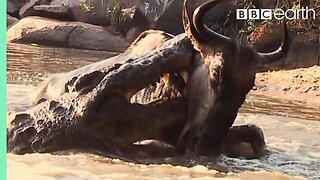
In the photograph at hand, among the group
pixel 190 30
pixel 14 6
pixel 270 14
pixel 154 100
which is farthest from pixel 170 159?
pixel 14 6

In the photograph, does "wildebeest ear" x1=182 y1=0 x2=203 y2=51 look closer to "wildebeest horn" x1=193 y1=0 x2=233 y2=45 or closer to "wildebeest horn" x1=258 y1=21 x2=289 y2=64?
"wildebeest horn" x1=193 y1=0 x2=233 y2=45

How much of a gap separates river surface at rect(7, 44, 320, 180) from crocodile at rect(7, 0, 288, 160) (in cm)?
2

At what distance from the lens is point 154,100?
4.47ft

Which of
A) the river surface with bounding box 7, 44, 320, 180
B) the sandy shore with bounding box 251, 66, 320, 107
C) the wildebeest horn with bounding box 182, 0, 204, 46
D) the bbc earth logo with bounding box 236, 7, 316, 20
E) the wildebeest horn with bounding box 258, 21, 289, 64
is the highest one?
the bbc earth logo with bounding box 236, 7, 316, 20

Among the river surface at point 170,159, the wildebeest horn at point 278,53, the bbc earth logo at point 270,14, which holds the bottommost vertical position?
the river surface at point 170,159

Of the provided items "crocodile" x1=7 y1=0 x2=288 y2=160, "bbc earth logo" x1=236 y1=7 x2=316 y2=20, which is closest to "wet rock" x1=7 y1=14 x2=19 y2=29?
"crocodile" x1=7 y1=0 x2=288 y2=160

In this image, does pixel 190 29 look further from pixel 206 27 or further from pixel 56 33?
pixel 56 33

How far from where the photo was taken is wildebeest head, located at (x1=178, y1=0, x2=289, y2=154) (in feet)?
4.42

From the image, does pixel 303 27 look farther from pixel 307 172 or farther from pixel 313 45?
pixel 307 172

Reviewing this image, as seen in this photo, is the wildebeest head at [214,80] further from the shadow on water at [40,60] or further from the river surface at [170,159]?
the shadow on water at [40,60]

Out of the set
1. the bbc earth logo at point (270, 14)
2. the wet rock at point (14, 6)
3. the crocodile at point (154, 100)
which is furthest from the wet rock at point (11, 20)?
the bbc earth logo at point (270, 14)

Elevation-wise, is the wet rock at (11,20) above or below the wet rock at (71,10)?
below

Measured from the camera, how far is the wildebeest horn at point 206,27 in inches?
52.6

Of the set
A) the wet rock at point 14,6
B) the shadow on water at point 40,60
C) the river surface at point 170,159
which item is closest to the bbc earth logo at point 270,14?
the river surface at point 170,159
